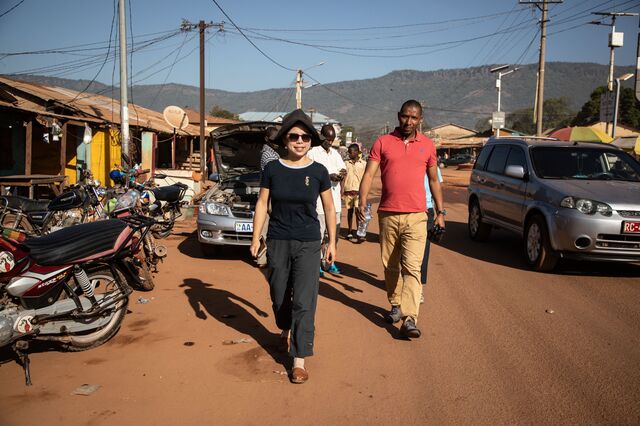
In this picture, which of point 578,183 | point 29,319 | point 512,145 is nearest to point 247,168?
point 512,145

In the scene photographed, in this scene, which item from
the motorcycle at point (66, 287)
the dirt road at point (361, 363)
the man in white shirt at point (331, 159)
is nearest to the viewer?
the dirt road at point (361, 363)

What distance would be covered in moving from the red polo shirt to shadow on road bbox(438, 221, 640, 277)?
11.8ft

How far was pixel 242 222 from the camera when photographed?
7.95 metres

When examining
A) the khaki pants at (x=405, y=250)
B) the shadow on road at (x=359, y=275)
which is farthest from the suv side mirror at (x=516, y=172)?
the khaki pants at (x=405, y=250)

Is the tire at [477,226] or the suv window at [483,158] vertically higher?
the suv window at [483,158]

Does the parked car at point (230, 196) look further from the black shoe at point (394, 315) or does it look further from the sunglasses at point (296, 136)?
the sunglasses at point (296, 136)

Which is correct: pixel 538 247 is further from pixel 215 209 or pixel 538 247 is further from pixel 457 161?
pixel 457 161

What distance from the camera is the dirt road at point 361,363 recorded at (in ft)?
11.3

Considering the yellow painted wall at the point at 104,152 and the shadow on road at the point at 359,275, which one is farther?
the yellow painted wall at the point at 104,152

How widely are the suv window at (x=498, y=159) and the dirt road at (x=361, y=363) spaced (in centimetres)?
306

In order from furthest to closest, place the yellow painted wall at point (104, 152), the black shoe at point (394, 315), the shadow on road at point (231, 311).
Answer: the yellow painted wall at point (104, 152), the black shoe at point (394, 315), the shadow on road at point (231, 311)

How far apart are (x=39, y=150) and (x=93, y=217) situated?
9.40 m

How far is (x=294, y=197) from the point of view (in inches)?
156

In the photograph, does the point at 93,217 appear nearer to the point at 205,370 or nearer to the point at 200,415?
the point at 205,370
